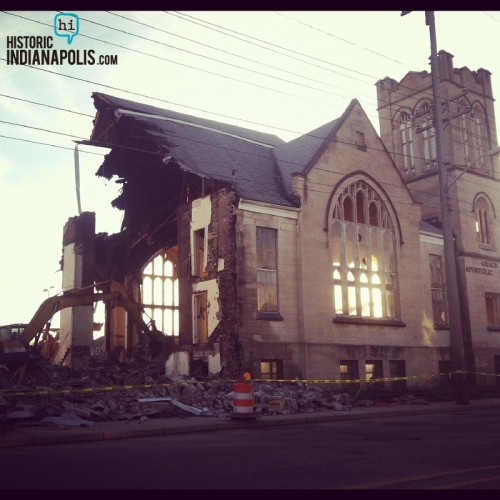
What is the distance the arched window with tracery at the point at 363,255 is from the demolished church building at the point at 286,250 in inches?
2.3

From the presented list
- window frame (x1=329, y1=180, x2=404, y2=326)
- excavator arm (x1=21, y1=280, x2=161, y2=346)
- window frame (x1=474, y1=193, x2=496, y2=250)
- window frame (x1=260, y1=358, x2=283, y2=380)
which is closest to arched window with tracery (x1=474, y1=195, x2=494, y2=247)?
window frame (x1=474, y1=193, x2=496, y2=250)

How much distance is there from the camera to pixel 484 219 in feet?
114

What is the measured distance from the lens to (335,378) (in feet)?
80.1

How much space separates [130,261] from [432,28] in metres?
17.5

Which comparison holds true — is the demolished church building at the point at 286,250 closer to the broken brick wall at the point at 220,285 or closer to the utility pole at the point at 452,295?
the broken brick wall at the point at 220,285

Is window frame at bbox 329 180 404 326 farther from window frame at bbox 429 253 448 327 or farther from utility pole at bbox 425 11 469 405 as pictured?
utility pole at bbox 425 11 469 405

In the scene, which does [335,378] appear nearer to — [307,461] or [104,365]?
[104,365]

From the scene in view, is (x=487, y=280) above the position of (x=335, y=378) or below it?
above

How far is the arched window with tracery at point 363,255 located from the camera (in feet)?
85.6

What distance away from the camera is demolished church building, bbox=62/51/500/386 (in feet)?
76.3

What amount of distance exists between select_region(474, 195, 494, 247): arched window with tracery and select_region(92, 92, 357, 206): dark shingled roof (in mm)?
11313

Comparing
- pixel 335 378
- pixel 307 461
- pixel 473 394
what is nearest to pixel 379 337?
pixel 335 378

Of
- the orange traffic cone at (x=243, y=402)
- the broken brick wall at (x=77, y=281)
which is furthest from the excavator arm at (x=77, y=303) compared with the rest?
the orange traffic cone at (x=243, y=402)

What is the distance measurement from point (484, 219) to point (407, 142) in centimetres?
659
